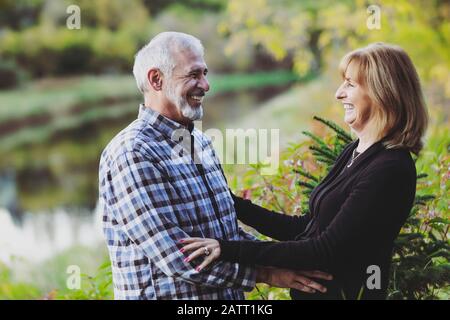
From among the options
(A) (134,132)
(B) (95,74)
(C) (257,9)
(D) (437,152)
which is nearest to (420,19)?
(C) (257,9)

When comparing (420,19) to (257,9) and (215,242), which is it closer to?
(257,9)

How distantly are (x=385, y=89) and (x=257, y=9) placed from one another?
16.6ft

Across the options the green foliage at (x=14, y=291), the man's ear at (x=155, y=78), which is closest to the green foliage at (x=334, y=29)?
the green foliage at (x=14, y=291)

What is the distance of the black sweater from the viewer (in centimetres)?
168

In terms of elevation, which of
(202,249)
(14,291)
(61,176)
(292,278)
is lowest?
(61,176)

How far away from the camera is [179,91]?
184 cm

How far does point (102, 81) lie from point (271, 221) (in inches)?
262

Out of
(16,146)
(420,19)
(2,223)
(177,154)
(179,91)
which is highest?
(420,19)

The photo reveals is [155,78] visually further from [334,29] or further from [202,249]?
[334,29]

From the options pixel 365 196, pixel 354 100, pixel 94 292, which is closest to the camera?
pixel 365 196

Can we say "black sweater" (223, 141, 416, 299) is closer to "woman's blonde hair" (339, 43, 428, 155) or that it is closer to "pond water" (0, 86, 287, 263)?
"woman's blonde hair" (339, 43, 428, 155)

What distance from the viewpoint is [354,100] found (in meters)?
1.78

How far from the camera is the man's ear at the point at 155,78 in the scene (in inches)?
72.7

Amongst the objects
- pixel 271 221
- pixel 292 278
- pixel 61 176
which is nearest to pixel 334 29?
pixel 61 176
